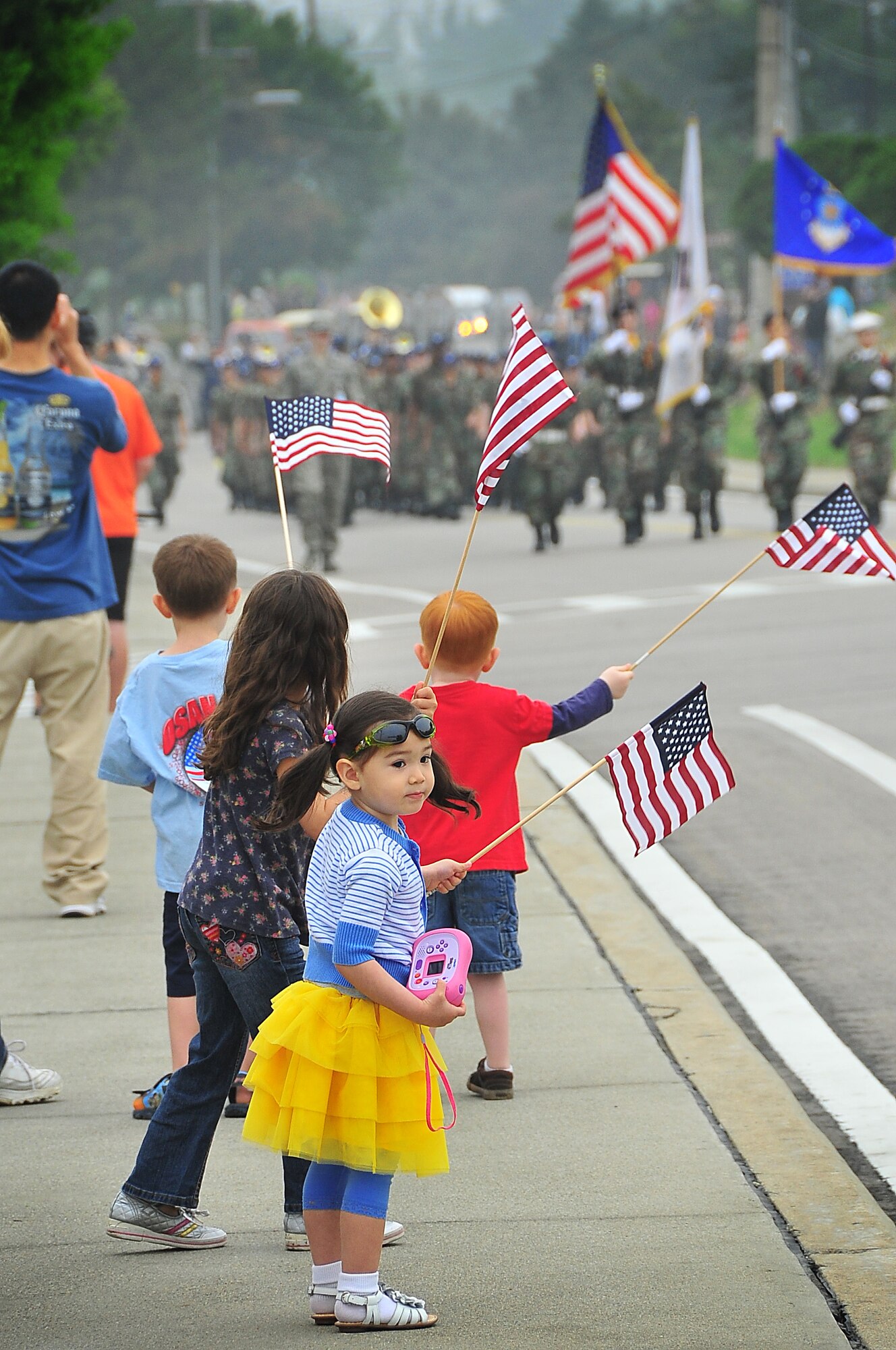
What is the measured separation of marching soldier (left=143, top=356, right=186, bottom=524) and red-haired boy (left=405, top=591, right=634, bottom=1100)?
19504 mm

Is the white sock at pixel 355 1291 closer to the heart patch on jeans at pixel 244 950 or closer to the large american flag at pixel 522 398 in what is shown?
the heart patch on jeans at pixel 244 950

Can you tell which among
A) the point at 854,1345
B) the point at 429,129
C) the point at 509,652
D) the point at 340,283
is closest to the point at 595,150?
the point at 509,652

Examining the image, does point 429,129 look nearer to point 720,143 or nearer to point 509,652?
point 720,143

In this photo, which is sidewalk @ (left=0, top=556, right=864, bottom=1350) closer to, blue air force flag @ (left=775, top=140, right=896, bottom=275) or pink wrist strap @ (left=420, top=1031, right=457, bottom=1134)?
pink wrist strap @ (left=420, top=1031, right=457, bottom=1134)

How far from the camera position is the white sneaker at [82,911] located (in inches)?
280

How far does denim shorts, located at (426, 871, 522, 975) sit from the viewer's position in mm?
5355

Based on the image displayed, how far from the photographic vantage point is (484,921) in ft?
17.6

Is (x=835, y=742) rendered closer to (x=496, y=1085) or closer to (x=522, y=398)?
(x=496, y=1085)

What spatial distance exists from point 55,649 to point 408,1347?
3.44m

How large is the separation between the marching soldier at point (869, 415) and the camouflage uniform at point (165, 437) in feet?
26.4

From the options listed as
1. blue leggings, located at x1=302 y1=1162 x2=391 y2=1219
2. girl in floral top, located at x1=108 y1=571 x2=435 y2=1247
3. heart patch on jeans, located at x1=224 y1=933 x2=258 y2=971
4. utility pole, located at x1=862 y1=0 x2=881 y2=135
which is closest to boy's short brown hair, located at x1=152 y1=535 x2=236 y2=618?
girl in floral top, located at x1=108 y1=571 x2=435 y2=1247

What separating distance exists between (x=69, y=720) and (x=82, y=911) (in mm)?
673

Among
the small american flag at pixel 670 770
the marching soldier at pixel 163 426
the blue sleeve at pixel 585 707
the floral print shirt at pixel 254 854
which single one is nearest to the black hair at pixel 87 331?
the blue sleeve at pixel 585 707

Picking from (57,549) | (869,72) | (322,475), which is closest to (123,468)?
(57,549)
